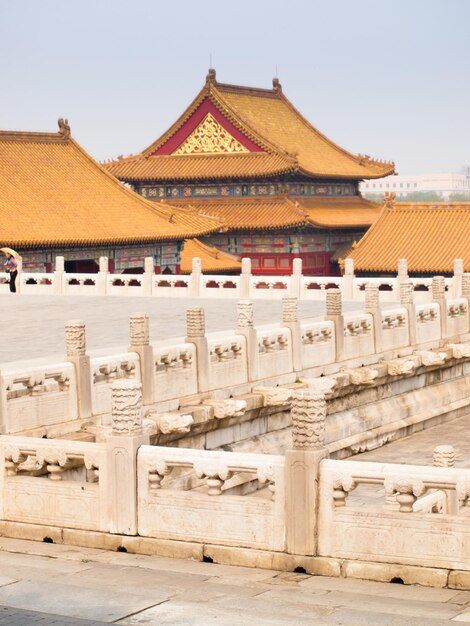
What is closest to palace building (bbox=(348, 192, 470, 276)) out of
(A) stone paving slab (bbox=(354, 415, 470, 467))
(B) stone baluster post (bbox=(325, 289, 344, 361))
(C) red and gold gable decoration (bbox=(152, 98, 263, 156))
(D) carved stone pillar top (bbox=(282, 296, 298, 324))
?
(C) red and gold gable decoration (bbox=(152, 98, 263, 156))

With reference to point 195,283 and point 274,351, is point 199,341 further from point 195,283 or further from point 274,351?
point 195,283

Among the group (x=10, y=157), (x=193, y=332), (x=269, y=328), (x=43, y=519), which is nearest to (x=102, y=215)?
(x=10, y=157)

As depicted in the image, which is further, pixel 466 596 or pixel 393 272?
pixel 393 272

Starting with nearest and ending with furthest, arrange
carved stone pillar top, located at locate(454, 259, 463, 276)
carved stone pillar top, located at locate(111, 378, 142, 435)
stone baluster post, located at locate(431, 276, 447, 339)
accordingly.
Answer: carved stone pillar top, located at locate(111, 378, 142, 435) < stone baluster post, located at locate(431, 276, 447, 339) < carved stone pillar top, located at locate(454, 259, 463, 276)

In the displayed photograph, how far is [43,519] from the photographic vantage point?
43.3 feet

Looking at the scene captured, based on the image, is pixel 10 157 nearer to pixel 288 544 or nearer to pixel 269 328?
pixel 269 328

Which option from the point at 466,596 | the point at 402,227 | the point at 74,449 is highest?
the point at 402,227

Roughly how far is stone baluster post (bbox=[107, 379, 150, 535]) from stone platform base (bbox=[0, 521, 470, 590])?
0.17m

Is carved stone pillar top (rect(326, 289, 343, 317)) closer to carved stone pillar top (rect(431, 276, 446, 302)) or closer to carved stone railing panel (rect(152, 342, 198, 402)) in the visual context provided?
carved stone railing panel (rect(152, 342, 198, 402))

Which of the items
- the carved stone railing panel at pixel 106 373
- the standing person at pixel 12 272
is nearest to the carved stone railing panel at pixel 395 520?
the carved stone railing panel at pixel 106 373

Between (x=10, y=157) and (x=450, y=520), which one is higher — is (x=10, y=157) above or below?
above

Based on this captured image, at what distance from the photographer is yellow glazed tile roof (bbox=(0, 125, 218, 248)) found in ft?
150

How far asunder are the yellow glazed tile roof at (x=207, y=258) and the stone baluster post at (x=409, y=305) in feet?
88.8

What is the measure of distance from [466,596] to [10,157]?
4001 cm
